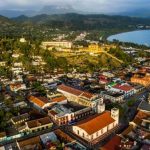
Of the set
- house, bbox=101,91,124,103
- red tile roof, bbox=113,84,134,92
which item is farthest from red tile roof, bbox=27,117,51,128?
red tile roof, bbox=113,84,134,92

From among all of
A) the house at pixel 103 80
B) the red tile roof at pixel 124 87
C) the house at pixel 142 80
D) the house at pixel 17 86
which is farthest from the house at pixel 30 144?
the house at pixel 142 80

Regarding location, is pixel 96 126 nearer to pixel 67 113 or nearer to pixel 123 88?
pixel 67 113

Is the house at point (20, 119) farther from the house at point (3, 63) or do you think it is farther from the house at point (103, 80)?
the house at point (3, 63)

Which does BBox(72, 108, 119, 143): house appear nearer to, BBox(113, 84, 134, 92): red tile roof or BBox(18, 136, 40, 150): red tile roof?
BBox(18, 136, 40, 150): red tile roof

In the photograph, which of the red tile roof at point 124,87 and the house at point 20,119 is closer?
the house at point 20,119

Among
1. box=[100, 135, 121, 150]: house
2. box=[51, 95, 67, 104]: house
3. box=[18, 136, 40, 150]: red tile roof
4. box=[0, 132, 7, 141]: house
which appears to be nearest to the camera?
box=[100, 135, 121, 150]: house

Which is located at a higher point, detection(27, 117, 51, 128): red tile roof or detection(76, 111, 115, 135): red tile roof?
detection(76, 111, 115, 135): red tile roof

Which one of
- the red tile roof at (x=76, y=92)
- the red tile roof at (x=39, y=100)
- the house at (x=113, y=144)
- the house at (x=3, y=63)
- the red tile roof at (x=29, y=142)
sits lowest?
the red tile roof at (x=29, y=142)
